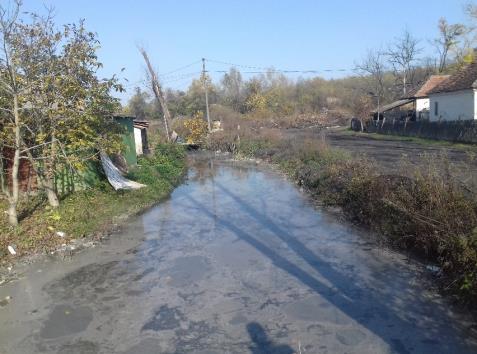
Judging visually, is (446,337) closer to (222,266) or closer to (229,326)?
(229,326)

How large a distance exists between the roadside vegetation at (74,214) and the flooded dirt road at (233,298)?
2.93ft

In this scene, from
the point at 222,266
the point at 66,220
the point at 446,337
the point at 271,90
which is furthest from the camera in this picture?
the point at 271,90

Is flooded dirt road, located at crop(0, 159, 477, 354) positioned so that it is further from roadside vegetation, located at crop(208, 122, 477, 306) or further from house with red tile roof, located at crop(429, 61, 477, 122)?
house with red tile roof, located at crop(429, 61, 477, 122)

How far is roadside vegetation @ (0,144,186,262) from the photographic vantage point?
1139cm

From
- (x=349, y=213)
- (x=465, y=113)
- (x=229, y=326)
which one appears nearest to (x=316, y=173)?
(x=349, y=213)

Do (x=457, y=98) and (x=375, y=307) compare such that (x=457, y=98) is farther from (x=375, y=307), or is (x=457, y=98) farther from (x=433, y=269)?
(x=375, y=307)

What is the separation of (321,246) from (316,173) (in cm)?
756

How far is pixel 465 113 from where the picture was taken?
116 feet

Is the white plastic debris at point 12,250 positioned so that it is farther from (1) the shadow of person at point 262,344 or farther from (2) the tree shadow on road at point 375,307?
(1) the shadow of person at point 262,344

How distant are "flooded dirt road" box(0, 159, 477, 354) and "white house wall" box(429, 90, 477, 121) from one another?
26.8 meters

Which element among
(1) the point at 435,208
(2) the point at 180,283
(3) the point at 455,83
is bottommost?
(2) the point at 180,283

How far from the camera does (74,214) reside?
13.4 metres

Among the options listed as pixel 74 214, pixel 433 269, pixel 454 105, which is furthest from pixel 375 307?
pixel 454 105

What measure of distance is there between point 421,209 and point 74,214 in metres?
9.33
